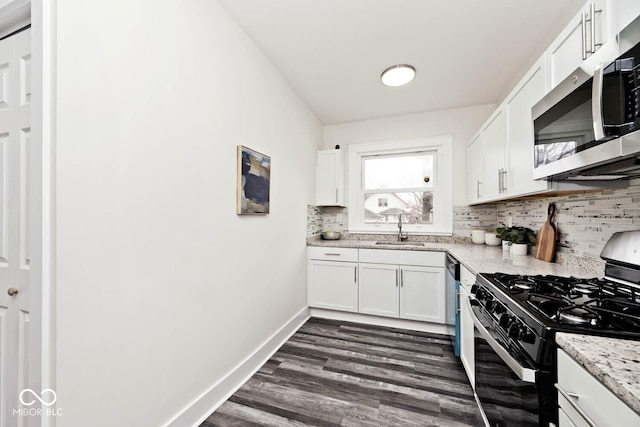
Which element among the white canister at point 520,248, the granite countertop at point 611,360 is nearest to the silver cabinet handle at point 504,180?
the white canister at point 520,248

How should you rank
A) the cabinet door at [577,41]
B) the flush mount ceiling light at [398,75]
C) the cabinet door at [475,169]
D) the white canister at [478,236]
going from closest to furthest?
the cabinet door at [577,41] < the flush mount ceiling light at [398,75] < the cabinet door at [475,169] < the white canister at [478,236]

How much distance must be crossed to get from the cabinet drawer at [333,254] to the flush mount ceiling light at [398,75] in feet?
5.78

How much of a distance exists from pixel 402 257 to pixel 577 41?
6.76 feet

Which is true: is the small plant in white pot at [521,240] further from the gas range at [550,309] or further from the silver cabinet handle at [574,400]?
the silver cabinet handle at [574,400]

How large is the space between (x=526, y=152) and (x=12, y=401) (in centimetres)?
284

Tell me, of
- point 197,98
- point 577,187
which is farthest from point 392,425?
point 197,98

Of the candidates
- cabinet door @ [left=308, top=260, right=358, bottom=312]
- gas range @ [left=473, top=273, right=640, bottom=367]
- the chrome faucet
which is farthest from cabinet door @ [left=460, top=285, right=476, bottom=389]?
the chrome faucet

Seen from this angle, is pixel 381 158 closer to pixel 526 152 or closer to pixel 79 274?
pixel 526 152

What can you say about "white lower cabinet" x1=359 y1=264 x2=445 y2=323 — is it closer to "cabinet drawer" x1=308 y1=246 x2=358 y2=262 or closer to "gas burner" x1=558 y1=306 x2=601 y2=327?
"cabinet drawer" x1=308 y1=246 x2=358 y2=262

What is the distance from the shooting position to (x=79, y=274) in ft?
3.22

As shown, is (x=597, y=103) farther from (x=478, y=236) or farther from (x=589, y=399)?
(x=478, y=236)

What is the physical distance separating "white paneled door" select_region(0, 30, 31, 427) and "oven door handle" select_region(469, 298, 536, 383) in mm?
1839

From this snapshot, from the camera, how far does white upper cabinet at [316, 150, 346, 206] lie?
3.41 m

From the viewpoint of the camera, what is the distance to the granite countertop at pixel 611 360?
515 millimetres
